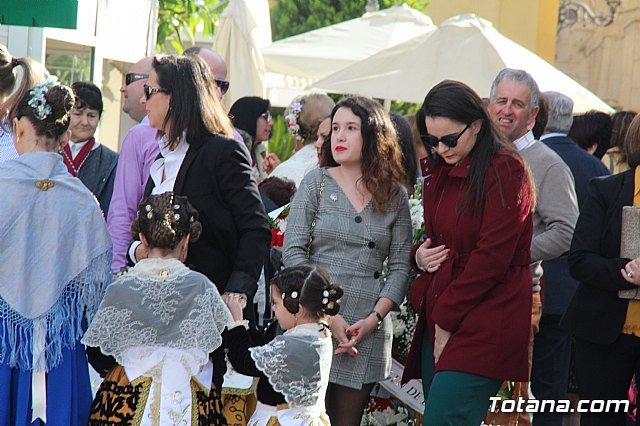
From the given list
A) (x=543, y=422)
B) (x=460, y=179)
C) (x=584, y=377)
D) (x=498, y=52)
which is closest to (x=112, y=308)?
(x=460, y=179)

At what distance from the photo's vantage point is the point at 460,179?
493 cm

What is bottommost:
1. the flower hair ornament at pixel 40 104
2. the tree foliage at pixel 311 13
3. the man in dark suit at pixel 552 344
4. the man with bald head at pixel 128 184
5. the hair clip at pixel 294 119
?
the man in dark suit at pixel 552 344

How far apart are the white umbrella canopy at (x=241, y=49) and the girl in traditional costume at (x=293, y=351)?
755 centimetres

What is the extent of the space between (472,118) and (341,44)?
30.8 feet

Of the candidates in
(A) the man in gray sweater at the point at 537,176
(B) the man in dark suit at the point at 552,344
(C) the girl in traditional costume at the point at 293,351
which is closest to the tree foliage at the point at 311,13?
(B) the man in dark suit at the point at 552,344

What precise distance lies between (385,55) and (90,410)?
7.18 m

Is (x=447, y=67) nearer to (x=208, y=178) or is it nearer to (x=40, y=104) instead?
(x=208, y=178)

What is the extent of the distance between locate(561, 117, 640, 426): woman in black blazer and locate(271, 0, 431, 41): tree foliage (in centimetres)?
1645

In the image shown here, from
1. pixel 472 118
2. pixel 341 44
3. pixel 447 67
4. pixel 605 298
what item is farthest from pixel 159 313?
pixel 341 44

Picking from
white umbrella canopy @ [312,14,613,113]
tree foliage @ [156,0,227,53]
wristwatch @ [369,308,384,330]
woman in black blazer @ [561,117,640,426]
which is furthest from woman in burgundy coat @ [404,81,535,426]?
tree foliage @ [156,0,227,53]

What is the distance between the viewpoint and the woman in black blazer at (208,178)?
4992 mm

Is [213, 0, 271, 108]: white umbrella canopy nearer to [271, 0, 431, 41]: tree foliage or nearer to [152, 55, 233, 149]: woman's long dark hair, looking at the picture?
[152, 55, 233, 149]: woman's long dark hair

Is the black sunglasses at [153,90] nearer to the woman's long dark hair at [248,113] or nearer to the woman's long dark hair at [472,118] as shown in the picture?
the woman's long dark hair at [472,118]

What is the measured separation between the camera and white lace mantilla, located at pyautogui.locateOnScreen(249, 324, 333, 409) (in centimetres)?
475
